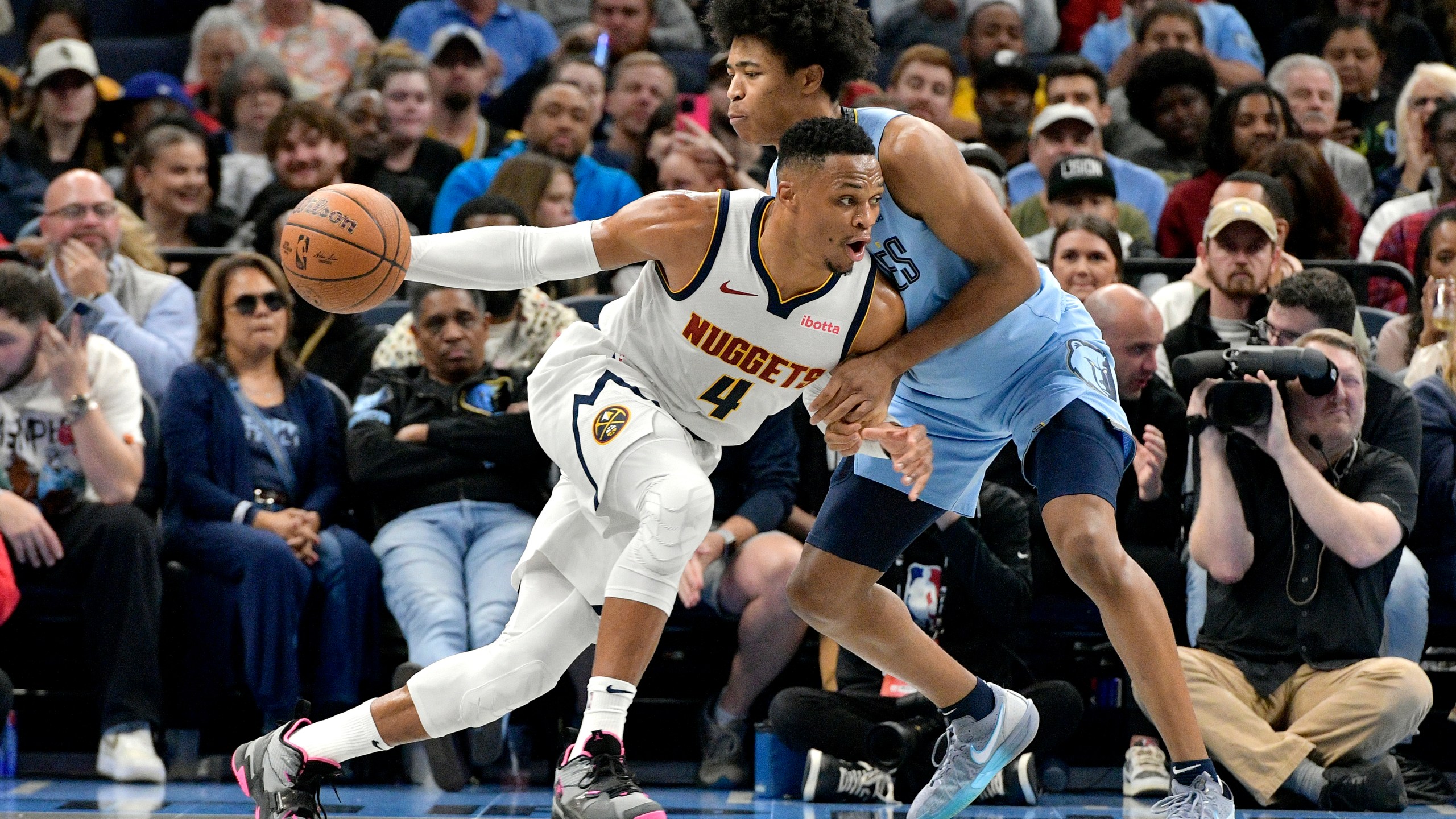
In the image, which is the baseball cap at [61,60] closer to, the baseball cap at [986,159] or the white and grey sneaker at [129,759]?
the white and grey sneaker at [129,759]

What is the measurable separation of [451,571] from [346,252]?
2297 millimetres

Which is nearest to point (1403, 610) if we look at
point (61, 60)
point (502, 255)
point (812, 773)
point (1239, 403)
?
point (1239, 403)

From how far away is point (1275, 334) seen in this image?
5688mm

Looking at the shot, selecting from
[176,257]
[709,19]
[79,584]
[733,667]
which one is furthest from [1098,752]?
[176,257]

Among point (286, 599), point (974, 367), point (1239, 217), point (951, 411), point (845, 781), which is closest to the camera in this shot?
point (974, 367)

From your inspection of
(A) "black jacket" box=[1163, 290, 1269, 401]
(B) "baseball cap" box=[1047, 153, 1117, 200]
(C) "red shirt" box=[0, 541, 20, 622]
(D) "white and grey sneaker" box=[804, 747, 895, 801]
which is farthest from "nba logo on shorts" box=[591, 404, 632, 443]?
(B) "baseball cap" box=[1047, 153, 1117, 200]

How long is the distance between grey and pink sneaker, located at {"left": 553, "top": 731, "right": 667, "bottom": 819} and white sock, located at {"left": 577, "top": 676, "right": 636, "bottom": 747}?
0.01 meters

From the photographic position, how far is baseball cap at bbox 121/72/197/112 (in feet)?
27.5

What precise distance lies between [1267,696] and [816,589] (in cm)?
194

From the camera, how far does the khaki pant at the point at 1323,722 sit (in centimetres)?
493

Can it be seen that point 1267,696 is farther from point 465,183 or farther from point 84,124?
point 84,124

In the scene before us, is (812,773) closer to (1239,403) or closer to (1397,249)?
(1239,403)

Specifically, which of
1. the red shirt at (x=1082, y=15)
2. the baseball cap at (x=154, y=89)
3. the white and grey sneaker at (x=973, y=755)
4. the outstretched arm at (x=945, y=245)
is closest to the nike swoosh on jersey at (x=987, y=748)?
the white and grey sneaker at (x=973, y=755)

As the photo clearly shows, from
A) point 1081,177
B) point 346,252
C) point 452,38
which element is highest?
point 452,38
